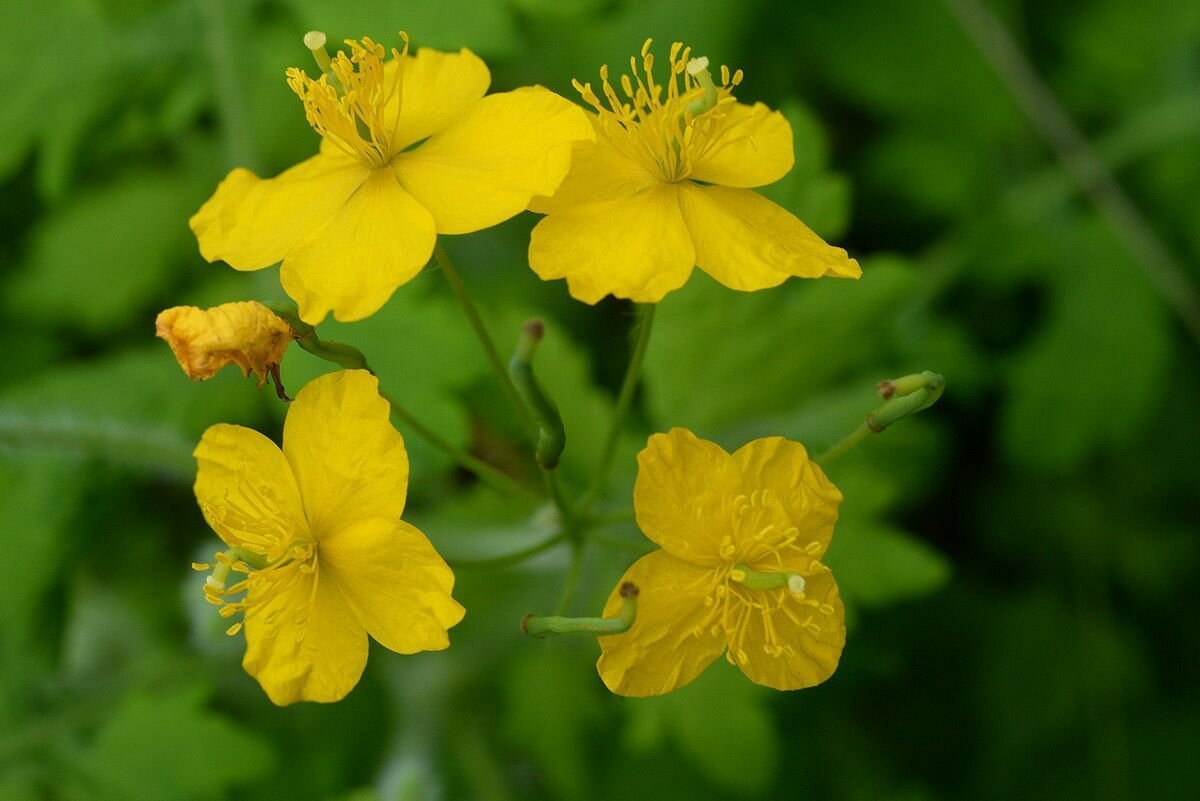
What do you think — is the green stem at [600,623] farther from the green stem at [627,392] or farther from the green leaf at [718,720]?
the green leaf at [718,720]

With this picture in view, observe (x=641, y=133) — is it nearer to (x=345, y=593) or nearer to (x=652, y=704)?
(x=345, y=593)

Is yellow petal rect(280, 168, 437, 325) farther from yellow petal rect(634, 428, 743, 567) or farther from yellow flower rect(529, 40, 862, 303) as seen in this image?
yellow petal rect(634, 428, 743, 567)

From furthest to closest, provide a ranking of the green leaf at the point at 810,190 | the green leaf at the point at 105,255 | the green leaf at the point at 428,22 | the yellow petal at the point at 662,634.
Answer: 1. the green leaf at the point at 105,255
2. the green leaf at the point at 428,22
3. the green leaf at the point at 810,190
4. the yellow petal at the point at 662,634

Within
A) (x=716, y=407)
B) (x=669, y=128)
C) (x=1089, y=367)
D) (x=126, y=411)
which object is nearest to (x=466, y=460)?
(x=669, y=128)

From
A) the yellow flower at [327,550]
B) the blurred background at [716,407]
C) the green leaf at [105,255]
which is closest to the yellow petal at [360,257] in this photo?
the yellow flower at [327,550]

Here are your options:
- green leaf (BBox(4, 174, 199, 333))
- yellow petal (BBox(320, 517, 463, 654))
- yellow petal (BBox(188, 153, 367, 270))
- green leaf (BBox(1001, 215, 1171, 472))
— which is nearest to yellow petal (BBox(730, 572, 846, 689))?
yellow petal (BBox(320, 517, 463, 654))
